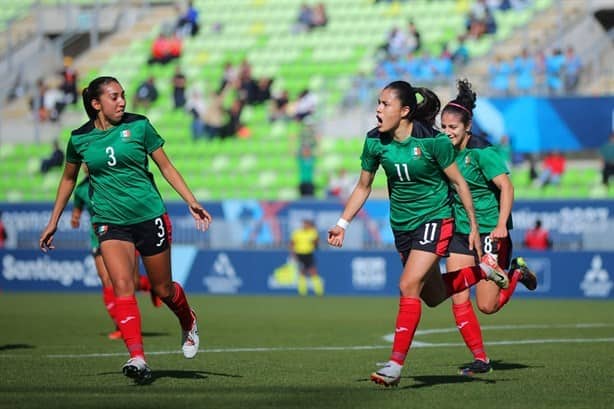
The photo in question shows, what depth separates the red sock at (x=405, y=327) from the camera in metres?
9.71

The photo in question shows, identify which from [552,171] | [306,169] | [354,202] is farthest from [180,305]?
[306,169]

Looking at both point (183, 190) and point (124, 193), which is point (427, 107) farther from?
point (124, 193)

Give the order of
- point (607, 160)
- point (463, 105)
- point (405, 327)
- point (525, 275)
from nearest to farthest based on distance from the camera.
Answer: point (405, 327) → point (463, 105) → point (525, 275) → point (607, 160)

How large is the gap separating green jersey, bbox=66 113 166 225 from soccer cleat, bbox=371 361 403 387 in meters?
2.26

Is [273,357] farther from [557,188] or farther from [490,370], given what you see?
[557,188]

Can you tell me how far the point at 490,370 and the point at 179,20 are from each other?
28.9 meters

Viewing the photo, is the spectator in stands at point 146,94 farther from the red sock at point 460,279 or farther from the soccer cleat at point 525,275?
the red sock at point 460,279

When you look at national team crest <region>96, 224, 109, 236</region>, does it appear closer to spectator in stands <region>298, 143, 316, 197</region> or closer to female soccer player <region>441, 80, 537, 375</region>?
female soccer player <region>441, 80, 537, 375</region>

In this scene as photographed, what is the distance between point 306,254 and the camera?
1040 inches

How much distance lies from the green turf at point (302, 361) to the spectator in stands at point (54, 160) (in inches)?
490

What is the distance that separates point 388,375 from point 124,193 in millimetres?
2554

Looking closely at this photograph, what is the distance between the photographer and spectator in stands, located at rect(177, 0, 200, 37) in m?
38.4

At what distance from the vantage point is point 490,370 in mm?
11094

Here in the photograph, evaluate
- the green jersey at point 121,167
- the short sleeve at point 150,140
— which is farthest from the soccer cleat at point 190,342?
the short sleeve at point 150,140
